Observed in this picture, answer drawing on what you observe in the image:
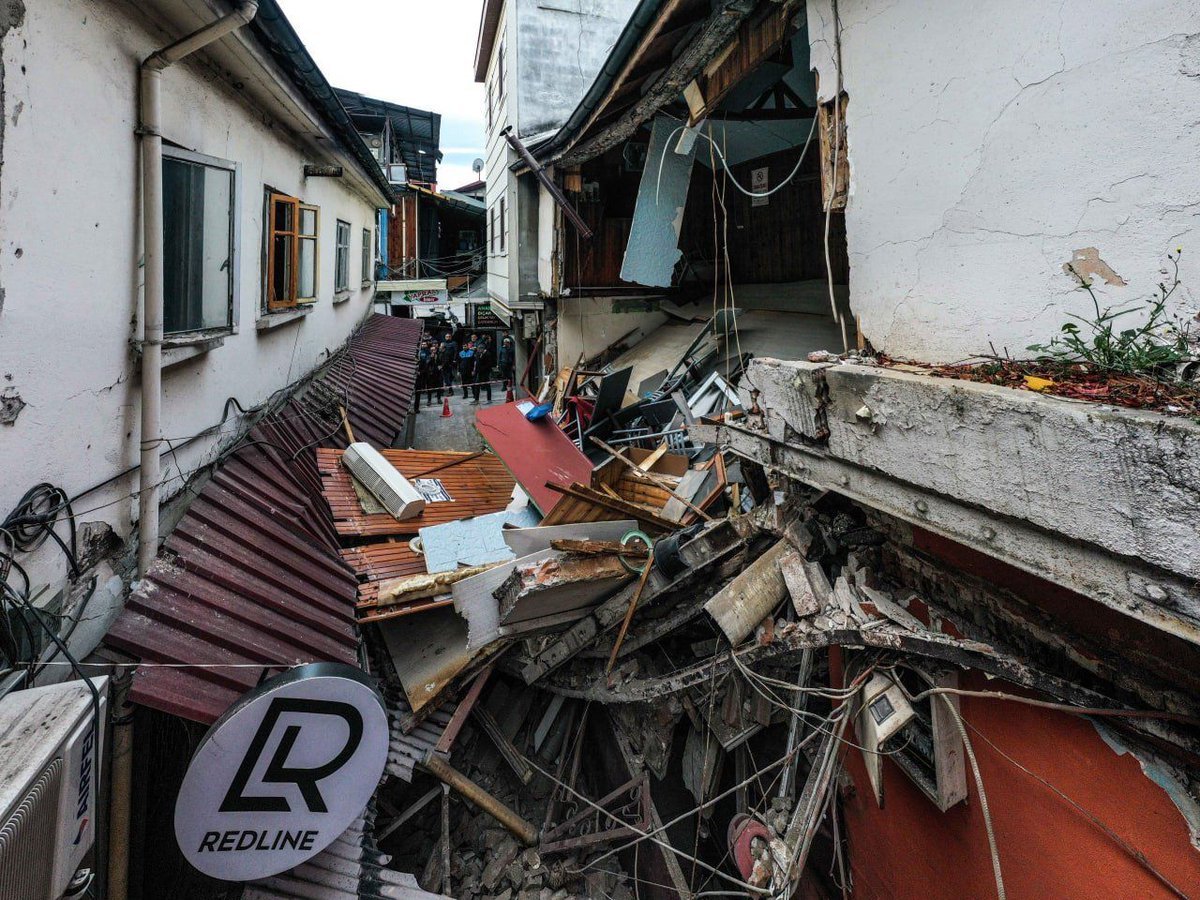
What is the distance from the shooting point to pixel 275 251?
6793 mm

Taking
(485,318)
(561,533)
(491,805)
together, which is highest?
(485,318)

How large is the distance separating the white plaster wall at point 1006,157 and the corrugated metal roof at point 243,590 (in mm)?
4122

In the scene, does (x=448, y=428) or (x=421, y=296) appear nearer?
(x=448, y=428)

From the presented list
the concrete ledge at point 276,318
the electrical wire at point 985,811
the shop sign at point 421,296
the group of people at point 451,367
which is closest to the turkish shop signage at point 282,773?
the electrical wire at point 985,811

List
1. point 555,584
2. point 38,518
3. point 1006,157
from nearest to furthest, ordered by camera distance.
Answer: point 1006,157 < point 38,518 < point 555,584

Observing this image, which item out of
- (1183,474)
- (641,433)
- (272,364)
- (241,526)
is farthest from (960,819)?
(272,364)

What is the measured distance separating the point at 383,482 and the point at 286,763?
3.62 metres

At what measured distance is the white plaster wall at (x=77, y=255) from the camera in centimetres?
264

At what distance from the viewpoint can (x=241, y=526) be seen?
470 cm

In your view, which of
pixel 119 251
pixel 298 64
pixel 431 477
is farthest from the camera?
pixel 431 477

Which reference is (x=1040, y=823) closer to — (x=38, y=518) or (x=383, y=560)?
(x=38, y=518)

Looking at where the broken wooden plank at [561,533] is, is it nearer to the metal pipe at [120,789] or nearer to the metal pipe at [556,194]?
the metal pipe at [120,789]

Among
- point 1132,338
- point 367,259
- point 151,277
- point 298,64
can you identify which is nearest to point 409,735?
point 151,277

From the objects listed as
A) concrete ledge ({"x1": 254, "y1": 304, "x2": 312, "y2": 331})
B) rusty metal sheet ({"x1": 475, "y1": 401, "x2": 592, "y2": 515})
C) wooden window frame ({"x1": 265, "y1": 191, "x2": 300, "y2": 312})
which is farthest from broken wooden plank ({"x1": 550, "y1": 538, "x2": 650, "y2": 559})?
wooden window frame ({"x1": 265, "y1": 191, "x2": 300, "y2": 312})
